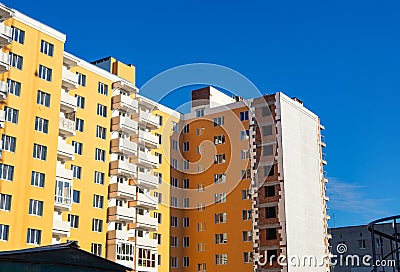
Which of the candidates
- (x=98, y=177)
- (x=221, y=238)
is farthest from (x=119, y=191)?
(x=221, y=238)

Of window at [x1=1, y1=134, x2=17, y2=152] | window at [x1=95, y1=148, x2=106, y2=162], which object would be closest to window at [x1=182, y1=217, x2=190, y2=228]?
window at [x1=95, y1=148, x2=106, y2=162]

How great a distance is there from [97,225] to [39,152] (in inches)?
430

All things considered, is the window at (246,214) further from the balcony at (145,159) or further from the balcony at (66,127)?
the balcony at (66,127)

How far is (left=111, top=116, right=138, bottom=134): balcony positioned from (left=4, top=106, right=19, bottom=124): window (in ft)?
44.2

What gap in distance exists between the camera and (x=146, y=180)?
61406 millimetres

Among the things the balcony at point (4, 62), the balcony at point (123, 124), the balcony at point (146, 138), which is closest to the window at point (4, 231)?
the balcony at point (4, 62)

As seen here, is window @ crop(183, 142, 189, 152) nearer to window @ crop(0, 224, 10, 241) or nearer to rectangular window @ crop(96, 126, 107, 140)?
rectangular window @ crop(96, 126, 107, 140)

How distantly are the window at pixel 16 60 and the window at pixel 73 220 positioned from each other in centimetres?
1483

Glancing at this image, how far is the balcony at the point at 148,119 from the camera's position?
62625 millimetres

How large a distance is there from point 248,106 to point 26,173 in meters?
30.6

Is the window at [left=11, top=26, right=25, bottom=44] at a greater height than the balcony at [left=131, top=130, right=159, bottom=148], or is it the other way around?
the window at [left=11, top=26, right=25, bottom=44]

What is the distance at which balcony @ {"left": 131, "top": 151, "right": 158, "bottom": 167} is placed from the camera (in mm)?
61219

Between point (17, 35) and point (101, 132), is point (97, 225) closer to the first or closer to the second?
point (101, 132)

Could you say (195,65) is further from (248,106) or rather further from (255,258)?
(255,258)
